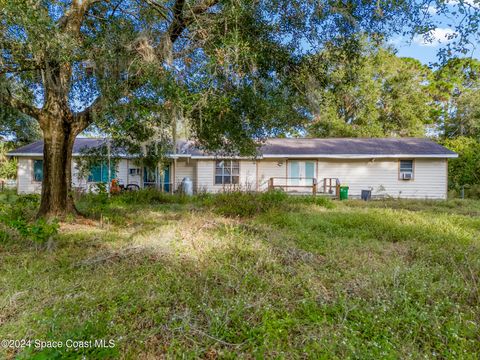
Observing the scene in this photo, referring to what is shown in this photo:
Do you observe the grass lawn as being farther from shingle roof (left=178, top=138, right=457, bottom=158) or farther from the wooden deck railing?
the wooden deck railing

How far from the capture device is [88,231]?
5.06 m

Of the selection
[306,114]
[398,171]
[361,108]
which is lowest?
[398,171]

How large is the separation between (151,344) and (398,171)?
14353mm

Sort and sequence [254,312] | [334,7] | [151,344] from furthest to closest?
[334,7]
[254,312]
[151,344]

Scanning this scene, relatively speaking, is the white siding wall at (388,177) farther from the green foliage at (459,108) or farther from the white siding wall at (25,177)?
the white siding wall at (25,177)

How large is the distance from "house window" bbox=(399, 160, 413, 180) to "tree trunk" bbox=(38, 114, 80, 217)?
46.0ft

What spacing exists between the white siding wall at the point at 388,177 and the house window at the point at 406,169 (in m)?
0.18

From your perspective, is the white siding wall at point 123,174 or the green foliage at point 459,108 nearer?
the white siding wall at point 123,174

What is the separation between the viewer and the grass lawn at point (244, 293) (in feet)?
6.73

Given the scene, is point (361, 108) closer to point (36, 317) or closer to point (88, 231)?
point (88, 231)

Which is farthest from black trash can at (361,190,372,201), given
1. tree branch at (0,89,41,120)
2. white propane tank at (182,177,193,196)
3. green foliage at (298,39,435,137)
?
tree branch at (0,89,41,120)

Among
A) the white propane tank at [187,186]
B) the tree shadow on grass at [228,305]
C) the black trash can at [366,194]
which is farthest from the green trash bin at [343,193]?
the tree shadow on grass at [228,305]

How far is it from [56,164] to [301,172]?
35.7ft

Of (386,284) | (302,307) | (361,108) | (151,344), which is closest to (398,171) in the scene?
(361,108)
